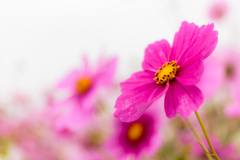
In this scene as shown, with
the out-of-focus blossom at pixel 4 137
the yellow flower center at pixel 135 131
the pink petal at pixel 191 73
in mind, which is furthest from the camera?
the yellow flower center at pixel 135 131

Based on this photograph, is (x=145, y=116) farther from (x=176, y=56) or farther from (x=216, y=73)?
(x=176, y=56)

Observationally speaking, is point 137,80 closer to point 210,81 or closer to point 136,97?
point 136,97

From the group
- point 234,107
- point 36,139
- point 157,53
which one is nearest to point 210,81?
point 234,107

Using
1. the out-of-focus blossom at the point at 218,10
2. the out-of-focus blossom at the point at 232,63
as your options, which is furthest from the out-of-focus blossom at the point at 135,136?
the out-of-focus blossom at the point at 218,10

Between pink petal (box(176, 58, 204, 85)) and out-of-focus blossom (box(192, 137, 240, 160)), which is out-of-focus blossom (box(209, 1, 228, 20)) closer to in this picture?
out-of-focus blossom (box(192, 137, 240, 160))

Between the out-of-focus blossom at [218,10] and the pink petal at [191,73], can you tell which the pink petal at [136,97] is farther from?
the out-of-focus blossom at [218,10]

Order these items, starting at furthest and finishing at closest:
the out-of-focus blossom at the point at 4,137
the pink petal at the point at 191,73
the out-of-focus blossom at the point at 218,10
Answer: the out-of-focus blossom at the point at 218,10, the out-of-focus blossom at the point at 4,137, the pink petal at the point at 191,73

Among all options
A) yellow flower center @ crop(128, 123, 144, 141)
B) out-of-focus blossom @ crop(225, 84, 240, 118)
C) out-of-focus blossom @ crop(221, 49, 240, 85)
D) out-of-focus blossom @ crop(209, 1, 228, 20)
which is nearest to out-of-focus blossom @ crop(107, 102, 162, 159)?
yellow flower center @ crop(128, 123, 144, 141)
